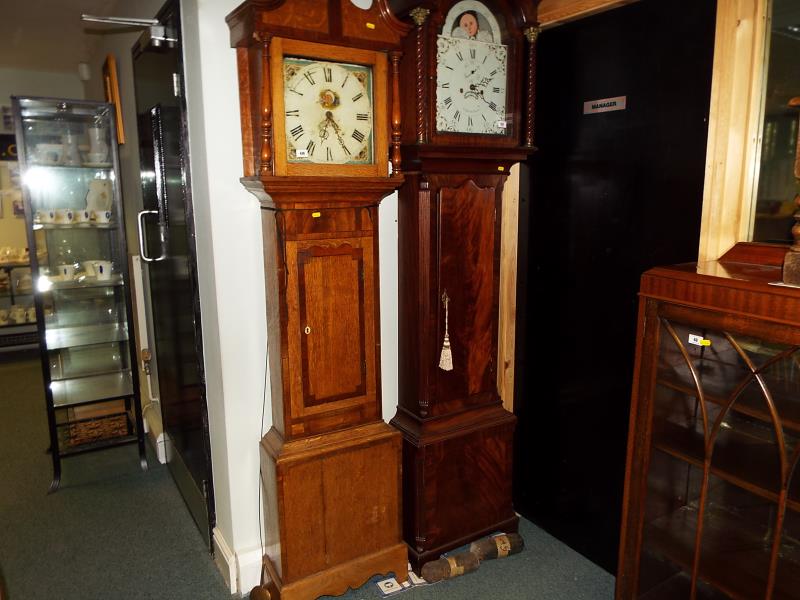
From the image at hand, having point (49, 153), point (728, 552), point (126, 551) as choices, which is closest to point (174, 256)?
point (49, 153)

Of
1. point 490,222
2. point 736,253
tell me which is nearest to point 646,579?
point 736,253

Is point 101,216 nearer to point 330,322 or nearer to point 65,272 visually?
point 65,272

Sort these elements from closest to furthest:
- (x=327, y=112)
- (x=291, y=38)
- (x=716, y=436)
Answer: (x=716, y=436) < (x=291, y=38) < (x=327, y=112)

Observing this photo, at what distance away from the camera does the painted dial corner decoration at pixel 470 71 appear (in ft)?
6.58

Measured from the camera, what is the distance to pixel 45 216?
3.07 meters

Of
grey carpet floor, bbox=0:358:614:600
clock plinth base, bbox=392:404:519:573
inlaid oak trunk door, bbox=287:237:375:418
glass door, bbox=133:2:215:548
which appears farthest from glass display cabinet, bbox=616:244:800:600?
glass door, bbox=133:2:215:548

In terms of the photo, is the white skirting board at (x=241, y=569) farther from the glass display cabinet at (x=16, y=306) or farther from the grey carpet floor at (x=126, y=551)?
the glass display cabinet at (x=16, y=306)

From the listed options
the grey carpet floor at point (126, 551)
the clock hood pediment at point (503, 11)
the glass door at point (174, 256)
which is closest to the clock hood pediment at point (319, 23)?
the clock hood pediment at point (503, 11)

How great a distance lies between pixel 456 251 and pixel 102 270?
2076mm

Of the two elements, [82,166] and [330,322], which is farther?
[82,166]

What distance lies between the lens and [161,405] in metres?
3.23

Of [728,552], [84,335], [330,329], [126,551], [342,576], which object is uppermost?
[330,329]

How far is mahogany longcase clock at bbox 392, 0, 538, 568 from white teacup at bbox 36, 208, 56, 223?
2.02 metres

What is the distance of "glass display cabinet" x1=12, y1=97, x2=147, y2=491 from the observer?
9.87 feet
